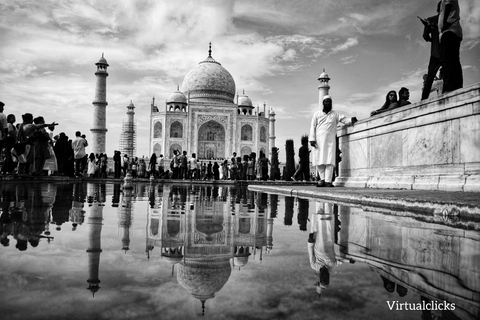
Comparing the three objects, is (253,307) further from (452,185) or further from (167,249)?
(452,185)

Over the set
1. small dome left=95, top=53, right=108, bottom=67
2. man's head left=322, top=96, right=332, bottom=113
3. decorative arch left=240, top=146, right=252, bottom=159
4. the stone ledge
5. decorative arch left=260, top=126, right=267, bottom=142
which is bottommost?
the stone ledge

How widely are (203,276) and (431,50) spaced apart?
16.2ft

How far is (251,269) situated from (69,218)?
3.97ft

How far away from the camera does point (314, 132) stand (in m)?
5.75

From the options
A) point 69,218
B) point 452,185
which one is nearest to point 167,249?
point 69,218

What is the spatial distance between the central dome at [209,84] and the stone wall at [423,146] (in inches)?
1100

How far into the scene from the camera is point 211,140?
32.3 metres

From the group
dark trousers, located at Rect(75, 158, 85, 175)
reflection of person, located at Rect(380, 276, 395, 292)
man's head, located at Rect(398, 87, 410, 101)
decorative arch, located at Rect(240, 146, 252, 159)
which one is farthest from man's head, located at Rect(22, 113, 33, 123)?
decorative arch, located at Rect(240, 146, 252, 159)

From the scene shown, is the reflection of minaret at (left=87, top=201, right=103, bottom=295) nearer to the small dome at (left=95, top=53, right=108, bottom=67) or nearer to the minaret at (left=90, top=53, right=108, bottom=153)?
the minaret at (left=90, top=53, right=108, bottom=153)

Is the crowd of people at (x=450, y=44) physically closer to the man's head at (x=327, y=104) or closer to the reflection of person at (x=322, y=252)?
the man's head at (x=327, y=104)

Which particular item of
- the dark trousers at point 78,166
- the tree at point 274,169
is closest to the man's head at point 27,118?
the dark trousers at point 78,166

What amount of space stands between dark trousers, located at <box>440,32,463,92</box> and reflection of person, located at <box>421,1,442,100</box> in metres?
0.20

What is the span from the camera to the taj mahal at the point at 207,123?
31109 mm

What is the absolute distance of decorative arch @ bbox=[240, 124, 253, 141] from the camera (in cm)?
3247
